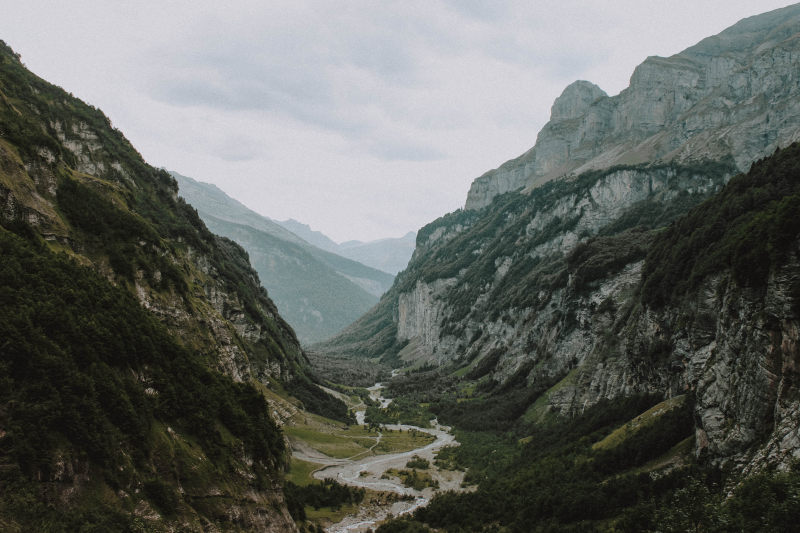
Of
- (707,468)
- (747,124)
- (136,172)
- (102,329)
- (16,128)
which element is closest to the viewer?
(102,329)

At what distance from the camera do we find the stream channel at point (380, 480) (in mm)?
49875

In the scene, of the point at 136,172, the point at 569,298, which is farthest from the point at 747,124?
the point at 136,172

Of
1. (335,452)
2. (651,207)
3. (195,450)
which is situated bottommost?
(335,452)

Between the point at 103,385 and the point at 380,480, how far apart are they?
159ft

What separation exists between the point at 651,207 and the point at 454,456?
415 ft

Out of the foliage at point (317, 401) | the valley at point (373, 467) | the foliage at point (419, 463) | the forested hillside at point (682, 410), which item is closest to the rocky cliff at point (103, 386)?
the valley at point (373, 467)

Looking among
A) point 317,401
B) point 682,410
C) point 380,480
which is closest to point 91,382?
point 682,410

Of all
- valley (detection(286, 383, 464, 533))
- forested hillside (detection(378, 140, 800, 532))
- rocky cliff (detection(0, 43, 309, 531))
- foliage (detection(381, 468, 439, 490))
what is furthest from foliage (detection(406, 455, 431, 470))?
rocky cliff (detection(0, 43, 309, 531))

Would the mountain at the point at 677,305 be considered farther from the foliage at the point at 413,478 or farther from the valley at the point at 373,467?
the foliage at the point at 413,478

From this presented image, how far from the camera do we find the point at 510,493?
5162 cm

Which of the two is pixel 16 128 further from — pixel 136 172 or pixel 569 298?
pixel 569 298

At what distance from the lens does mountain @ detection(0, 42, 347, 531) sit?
19781 millimetres

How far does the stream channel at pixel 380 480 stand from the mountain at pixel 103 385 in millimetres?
14605

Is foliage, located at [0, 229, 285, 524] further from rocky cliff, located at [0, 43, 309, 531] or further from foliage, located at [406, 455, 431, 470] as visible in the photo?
foliage, located at [406, 455, 431, 470]
